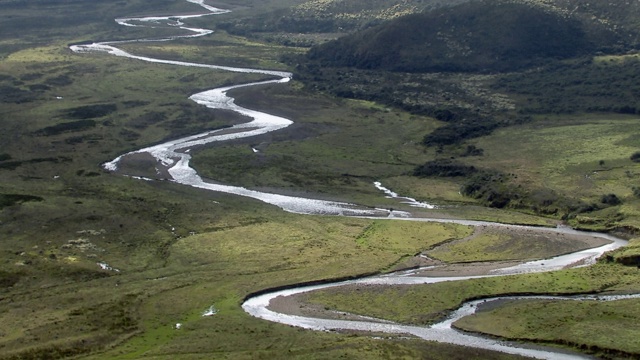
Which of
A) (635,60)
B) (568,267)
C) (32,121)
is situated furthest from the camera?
(635,60)

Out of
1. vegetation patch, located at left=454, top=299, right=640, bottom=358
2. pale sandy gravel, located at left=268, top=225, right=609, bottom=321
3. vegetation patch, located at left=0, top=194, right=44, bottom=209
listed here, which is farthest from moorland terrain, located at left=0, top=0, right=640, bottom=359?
pale sandy gravel, located at left=268, top=225, right=609, bottom=321

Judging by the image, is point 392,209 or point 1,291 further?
point 392,209

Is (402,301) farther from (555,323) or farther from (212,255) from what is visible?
(212,255)

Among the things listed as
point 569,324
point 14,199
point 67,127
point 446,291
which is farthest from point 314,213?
point 67,127

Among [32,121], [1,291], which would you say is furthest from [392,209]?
[32,121]

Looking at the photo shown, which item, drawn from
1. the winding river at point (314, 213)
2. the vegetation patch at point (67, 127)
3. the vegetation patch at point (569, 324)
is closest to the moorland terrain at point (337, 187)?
the vegetation patch at point (569, 324)

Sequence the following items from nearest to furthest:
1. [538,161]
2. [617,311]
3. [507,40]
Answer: [617,311]
[538,161]
[507,40]

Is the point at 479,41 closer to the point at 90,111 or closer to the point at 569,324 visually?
the point at 90,111

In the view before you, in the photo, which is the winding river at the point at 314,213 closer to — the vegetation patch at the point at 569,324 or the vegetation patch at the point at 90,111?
the vegetation patch at the point at 569,324
